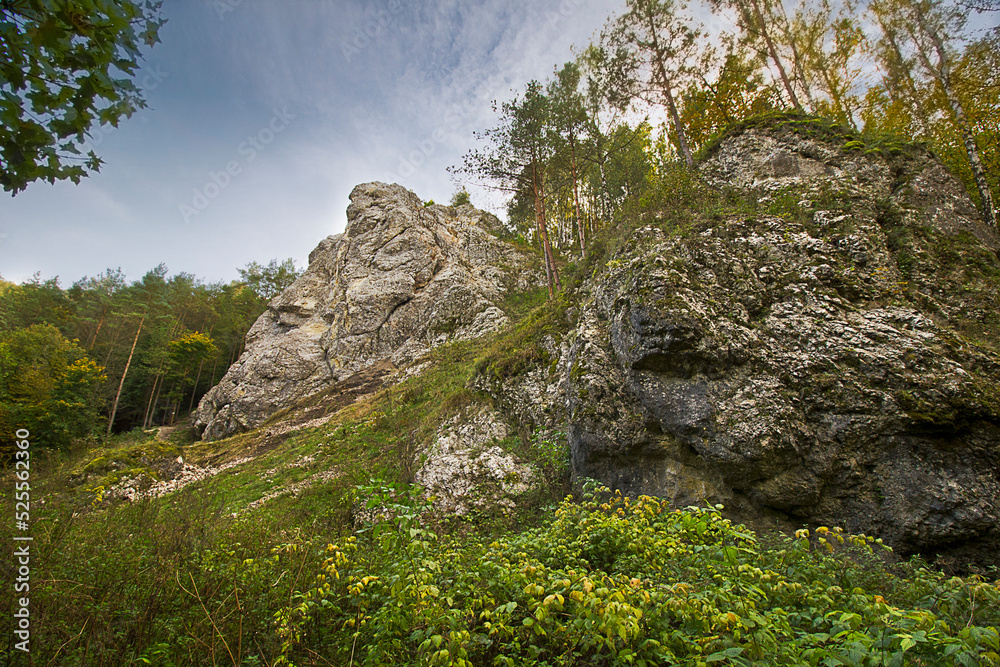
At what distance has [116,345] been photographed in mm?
30562

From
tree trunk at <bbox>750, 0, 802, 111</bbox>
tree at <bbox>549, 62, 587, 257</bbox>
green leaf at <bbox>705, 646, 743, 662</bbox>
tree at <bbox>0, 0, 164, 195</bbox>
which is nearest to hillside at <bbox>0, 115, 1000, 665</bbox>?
green leaf at <bbox>705, 646, 743, 662</bbox>

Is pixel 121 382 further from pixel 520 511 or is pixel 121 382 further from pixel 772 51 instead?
pixel 772 51

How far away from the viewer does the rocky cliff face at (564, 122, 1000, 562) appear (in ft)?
17.9

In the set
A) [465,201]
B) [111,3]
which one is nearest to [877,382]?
[111,3]

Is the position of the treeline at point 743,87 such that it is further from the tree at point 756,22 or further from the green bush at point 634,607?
the green bush at point 634,607

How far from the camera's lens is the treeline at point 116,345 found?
21938 millimetres

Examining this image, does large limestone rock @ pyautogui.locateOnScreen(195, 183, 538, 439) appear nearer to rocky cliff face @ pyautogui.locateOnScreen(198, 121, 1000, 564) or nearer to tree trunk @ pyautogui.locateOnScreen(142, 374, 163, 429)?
tree trunk @ pyautogui.locateOnScreen(142, 374, 163, 429)

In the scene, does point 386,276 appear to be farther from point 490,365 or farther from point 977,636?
point 977,636

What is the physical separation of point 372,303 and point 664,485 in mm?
24842

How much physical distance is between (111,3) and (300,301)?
105 ft

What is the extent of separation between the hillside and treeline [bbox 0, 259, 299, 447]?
45.4 ft

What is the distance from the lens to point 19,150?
248 centimetres

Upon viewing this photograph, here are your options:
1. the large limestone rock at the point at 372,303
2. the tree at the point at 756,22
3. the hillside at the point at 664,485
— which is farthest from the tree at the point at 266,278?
the tree at the point at 756,22

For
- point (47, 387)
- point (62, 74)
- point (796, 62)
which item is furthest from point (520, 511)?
point (47, 387)
